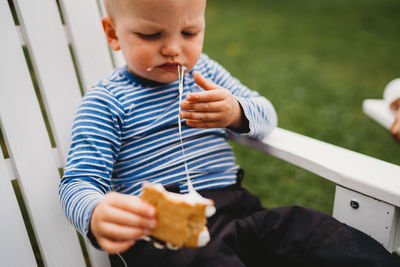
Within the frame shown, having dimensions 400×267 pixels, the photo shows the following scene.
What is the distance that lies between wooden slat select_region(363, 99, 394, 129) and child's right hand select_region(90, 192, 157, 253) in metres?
0.98

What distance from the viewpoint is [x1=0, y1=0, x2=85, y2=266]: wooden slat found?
1.08m

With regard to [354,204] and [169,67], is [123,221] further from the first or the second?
[354,204]

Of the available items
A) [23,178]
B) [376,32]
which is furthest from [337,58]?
[23,178]

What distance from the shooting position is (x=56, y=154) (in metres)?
1.18

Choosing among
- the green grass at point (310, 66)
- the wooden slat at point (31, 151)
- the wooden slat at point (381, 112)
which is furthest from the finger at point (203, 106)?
the green grass at point (310, 66)

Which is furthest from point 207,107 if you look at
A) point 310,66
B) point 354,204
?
point 310,66

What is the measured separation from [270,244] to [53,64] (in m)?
0.87

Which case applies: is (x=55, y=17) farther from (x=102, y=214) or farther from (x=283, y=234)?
(x=283, y=234)

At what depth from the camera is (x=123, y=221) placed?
2.33ft

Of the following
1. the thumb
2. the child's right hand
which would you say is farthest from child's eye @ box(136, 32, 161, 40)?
the child's right hand

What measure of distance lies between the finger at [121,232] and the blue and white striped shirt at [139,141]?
0.21m

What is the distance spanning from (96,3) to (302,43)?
409 cm

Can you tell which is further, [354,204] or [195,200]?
[354,204]

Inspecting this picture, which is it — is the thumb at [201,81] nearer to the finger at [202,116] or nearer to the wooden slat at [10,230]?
the finger at [202,116]
